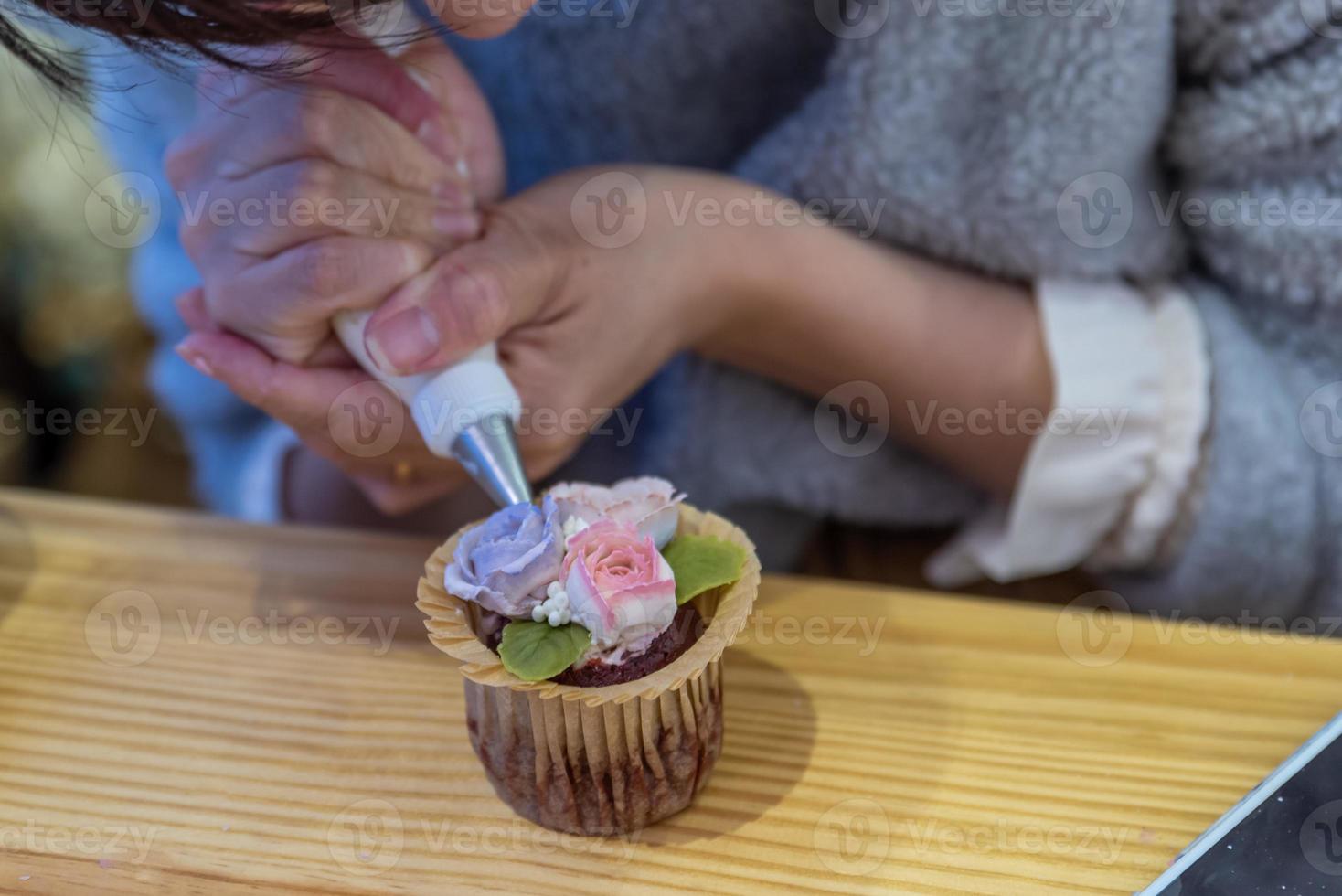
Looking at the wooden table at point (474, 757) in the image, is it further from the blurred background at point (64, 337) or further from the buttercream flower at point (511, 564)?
the blurred background at point (64, 337)

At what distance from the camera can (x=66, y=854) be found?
1.17 feet

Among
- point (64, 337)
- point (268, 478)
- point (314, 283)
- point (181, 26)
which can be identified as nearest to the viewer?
point (181, 26)

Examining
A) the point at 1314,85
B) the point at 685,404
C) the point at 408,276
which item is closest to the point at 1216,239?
the point at 1314,85

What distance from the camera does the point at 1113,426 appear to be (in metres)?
0.56

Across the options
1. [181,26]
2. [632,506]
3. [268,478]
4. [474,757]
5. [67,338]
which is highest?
[181,26]

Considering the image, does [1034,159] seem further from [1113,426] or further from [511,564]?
[511,564]

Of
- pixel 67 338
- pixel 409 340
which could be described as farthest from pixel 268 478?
pixel 67 338

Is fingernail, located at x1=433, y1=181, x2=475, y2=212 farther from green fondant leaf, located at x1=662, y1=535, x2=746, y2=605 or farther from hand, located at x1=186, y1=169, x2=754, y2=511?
green fondant leaf, located at x1=662, y1=535, x2=746, y2=605

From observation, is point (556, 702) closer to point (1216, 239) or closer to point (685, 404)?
point (685, 404)

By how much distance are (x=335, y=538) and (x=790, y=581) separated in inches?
8.4

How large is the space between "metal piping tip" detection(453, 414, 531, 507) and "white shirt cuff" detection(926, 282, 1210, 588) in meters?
0.29

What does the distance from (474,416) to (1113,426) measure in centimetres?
33

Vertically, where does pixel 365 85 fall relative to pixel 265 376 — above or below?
above

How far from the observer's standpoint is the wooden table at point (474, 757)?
1.17ft
